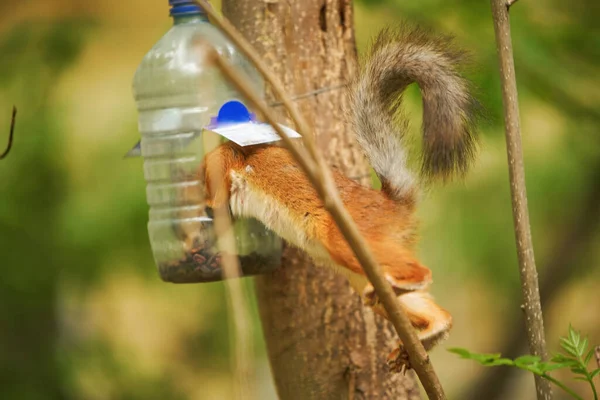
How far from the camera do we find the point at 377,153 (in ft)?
5.57

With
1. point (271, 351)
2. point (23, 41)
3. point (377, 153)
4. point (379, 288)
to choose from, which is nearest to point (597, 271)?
point (271, 351)

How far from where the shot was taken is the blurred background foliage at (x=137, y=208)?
2.84 meters

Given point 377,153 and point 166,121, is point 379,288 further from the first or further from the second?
point 166,121

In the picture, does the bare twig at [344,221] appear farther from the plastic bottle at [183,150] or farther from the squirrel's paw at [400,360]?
the plastic bottle at [183,150]

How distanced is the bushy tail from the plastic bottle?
0.40 m

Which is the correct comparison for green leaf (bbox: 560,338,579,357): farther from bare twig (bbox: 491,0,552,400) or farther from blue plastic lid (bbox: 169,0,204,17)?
blue plastic lid (bbox: 169,0,204,17)

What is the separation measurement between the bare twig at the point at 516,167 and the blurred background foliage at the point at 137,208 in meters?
1.03

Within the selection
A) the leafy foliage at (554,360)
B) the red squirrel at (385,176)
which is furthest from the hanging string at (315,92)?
the leafy foliage at (554,360)

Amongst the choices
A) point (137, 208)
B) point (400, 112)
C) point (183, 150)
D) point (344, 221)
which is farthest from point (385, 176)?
point (137, 208)

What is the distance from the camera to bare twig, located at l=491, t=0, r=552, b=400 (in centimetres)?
146

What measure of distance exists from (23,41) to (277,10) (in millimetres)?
1466

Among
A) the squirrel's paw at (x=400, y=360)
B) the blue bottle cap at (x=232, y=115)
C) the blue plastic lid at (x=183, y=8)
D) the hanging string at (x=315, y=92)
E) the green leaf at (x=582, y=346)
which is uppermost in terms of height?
the blue plastic lid at (x=183, y=8)

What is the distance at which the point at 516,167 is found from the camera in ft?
4.82

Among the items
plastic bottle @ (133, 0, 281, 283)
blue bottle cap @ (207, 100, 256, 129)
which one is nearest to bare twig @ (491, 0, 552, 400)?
blue bottle cap @ (207, 100, 256, 129)
